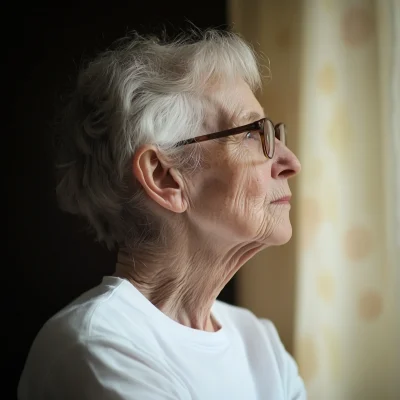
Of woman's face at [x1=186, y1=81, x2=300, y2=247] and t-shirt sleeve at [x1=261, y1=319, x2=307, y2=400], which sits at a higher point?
woman's face at [x1=186, y1=81, x2=300, y2=247]

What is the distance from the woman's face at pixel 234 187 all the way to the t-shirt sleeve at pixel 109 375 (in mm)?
329

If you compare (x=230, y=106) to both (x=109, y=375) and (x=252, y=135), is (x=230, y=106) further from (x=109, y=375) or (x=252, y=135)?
(x=109, y=375)

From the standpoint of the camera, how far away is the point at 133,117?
1.05 m

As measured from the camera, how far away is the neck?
3.64 feet

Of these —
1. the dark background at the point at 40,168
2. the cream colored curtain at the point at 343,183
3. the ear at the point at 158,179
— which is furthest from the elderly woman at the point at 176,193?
the dark background at the point at 40,168

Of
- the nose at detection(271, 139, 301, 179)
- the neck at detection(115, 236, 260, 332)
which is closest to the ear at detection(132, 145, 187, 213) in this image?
the neck at detection(115, 236, 260, 332)

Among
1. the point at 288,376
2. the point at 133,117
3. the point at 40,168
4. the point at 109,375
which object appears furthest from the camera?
the point at 40,168

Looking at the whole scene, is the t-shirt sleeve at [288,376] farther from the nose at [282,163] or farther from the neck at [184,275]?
the nose at [282,163]

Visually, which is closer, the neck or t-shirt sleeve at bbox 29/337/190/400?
t-shirt sleeve at bbox 29/337/190/400

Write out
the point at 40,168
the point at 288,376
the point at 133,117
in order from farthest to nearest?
the point at 40,168 < the point at 288,376 < the point at 133,117

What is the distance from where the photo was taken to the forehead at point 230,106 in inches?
42.5

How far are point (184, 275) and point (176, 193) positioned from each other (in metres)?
0.21

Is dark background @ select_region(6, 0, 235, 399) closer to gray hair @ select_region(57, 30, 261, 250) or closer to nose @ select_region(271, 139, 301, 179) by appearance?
gray hair @ select_region(57, 30, 261, 250)

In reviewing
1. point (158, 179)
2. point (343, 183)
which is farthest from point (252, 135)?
point (343, 183)
